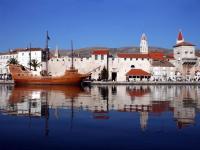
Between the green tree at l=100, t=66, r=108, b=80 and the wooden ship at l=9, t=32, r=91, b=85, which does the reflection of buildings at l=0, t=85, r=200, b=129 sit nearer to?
the wooden ship at l=9, t=32, r=91, b=85

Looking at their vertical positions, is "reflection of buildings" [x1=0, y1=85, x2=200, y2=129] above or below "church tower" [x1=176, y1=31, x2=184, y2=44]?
below

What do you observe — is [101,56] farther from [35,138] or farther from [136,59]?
[35,138]

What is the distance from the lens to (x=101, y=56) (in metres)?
83.0

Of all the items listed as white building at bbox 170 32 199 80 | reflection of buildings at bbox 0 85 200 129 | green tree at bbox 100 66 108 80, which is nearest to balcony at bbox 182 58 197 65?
white building at bbox 170 32 199 80

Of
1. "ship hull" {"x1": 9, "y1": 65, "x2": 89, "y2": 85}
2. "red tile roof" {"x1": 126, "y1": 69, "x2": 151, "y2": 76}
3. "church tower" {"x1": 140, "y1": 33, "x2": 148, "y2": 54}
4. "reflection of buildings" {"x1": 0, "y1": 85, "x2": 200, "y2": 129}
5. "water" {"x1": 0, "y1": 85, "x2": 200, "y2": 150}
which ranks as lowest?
"water" {"x1": 0, "y1": 85, "x2": 200, "y2": 150}

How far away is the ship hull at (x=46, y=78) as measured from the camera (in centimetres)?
6725

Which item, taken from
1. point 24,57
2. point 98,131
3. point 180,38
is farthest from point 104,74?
point 98,131

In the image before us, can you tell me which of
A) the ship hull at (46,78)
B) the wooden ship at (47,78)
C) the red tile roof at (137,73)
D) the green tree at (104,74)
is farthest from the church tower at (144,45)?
the ship hull at (46,78)

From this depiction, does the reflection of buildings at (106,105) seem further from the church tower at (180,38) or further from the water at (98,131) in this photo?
the church tower at (180,38)

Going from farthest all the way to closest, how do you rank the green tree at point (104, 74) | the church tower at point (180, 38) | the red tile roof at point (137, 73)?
the church tower at point (180, 38)
the green tree at point (104, 74)
the red tile roof at point (137, 73)

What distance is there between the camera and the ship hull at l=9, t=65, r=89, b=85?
67.2 metres

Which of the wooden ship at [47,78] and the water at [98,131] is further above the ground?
the wooden ship at [47,78]

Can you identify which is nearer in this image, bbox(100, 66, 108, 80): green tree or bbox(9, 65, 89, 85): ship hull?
bbox(9, 65, 89, 85): ship hull

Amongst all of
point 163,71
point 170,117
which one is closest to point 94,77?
point 163,71
